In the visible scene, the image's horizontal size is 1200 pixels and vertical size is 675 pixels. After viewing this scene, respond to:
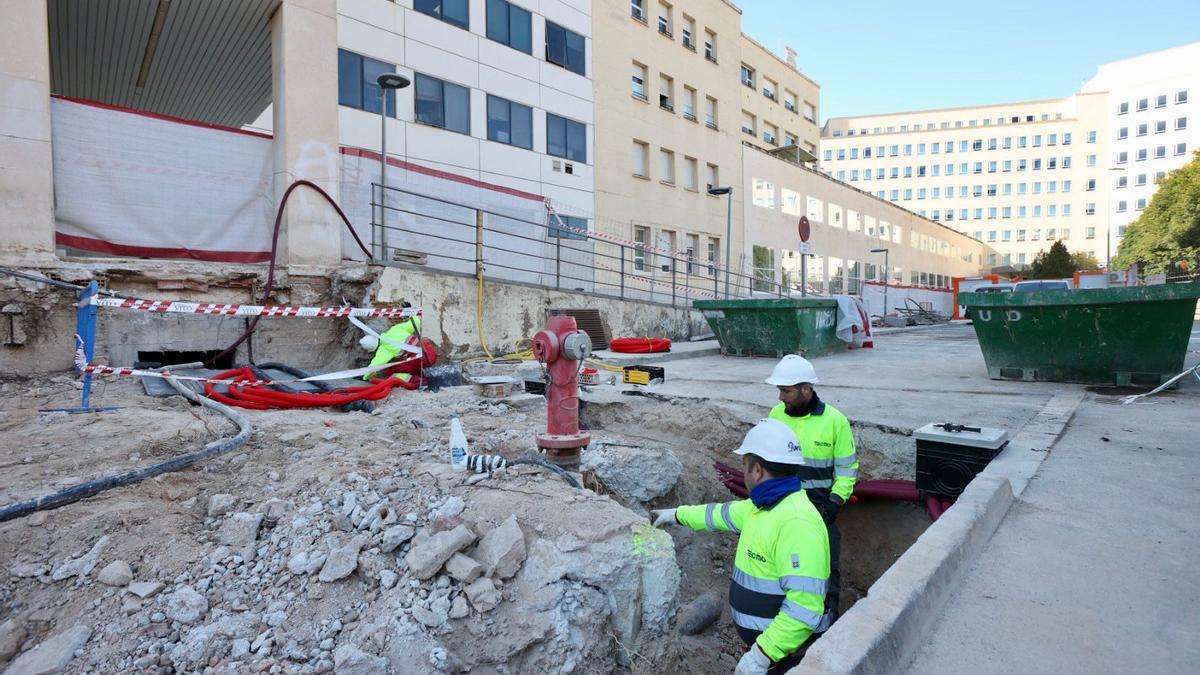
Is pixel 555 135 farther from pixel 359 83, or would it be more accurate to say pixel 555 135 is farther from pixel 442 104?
pixel 359 83

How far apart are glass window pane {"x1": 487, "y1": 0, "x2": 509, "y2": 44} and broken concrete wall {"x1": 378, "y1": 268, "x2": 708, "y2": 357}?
9038mm

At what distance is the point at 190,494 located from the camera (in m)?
3.61

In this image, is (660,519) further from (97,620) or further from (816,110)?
(816,110)

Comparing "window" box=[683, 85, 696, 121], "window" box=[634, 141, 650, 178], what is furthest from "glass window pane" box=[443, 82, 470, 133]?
"window" box=[683, 85, 696, 121]

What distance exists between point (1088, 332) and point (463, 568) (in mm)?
7819

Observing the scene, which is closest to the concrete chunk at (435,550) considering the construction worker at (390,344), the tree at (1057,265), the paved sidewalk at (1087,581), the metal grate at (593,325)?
the paved sidewalk at (1087,581)

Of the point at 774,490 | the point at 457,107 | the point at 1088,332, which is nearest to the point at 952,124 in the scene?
the point at 457,107

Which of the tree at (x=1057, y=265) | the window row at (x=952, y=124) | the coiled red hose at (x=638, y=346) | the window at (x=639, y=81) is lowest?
the coiled red hose at (x=638, y=346)

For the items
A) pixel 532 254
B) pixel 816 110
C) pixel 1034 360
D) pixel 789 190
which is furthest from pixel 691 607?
pixel 816 110

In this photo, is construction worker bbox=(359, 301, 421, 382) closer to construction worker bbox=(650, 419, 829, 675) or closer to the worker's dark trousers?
the worker's dark trousers

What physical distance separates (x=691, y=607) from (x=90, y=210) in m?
7.95

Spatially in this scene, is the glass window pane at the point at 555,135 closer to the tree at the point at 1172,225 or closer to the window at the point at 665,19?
the window at the point at 665,19

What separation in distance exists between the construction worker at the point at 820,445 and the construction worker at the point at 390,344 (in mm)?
4991

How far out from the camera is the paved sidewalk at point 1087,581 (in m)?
2.14
